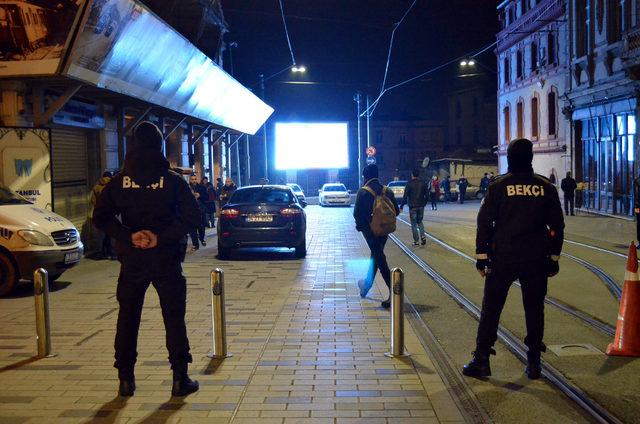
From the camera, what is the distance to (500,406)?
5094 mm

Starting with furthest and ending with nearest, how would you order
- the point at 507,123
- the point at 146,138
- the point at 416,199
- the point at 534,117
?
the point at 507,123 → the point at 534,117 → the point at 416,199 → the point at 146,138

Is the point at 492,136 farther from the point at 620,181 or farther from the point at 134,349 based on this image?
the point at 134,349

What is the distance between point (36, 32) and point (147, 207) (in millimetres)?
8076

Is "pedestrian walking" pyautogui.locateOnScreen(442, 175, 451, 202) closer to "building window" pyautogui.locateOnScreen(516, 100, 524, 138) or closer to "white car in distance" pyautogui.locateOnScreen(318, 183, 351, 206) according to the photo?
"building window" pyautogui.locateOnScreen(516, 100, 524, 138)

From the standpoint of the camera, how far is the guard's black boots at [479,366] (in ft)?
19.0

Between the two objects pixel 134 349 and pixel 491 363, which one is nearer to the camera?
pixel 134 349

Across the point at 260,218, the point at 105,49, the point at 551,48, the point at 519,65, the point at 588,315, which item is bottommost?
the point at 588,315

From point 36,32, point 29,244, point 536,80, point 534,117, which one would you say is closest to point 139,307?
point 29,244

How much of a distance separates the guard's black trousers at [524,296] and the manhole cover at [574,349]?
1017 mm

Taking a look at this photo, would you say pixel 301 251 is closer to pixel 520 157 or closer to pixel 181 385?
pixel 520 157

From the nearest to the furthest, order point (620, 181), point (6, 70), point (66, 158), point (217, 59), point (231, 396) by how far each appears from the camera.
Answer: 1. point (231, 396)
2. point (6, 70)
3. point (66, 158)
4. point (620, 181)
5. point (217, 59)

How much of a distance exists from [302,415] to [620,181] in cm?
2318

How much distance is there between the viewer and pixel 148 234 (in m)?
5.13

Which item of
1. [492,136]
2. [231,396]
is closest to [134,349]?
[231,396]
